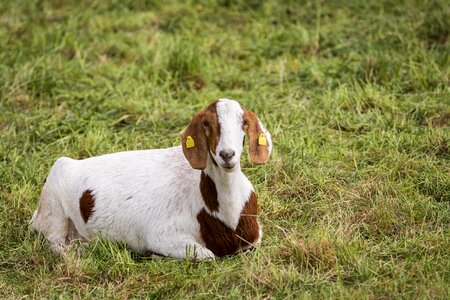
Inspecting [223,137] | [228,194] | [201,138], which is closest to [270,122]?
[228,194]

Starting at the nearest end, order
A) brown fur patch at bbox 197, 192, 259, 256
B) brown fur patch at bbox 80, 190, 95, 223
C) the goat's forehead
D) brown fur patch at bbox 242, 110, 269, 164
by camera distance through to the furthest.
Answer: the goat's forehead, brown fur patch at bbox 242, 110, 269, 164, brown fur patch at bbox 197, 192, 259, 256, brown fur patch at bbox 80, 190, 95, 223

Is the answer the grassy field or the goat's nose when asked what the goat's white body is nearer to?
the grassy field

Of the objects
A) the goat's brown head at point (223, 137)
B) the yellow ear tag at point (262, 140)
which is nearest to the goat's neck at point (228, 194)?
the goat's brown head at point (223, 137)

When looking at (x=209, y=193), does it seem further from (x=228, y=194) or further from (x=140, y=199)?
(x=140, y=199)

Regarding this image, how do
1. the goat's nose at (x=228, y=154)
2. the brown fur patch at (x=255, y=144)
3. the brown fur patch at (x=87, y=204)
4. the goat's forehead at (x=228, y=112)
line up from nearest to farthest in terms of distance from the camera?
the goat's nose at (x=228, y=154) < the goat's forehead at (x=228, y=112) < the brown fur patch at (x=255, y=144) < the brown fur patch at (x=87, y=204)

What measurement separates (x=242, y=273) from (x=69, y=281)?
101 cm

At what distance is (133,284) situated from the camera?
482cm

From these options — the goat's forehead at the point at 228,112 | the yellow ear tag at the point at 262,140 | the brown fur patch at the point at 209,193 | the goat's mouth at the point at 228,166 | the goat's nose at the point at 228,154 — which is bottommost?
the brown fur patch at the point at 209,193

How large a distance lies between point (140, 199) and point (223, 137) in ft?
2.96

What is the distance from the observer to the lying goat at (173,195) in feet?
15.8

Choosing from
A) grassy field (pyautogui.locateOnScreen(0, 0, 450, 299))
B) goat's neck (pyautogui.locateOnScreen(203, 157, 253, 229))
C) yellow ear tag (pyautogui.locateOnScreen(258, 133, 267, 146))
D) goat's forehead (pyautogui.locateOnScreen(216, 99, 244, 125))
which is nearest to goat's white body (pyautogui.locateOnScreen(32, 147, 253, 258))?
goat's neck (pyautogui.locateOnScreen(203, 157, 253, 229))

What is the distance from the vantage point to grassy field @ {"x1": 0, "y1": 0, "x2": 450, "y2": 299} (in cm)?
479

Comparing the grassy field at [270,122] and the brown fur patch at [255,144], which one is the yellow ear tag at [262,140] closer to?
the brown fur patch at [255,144]

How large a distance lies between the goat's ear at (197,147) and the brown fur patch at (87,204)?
0.90 metres
